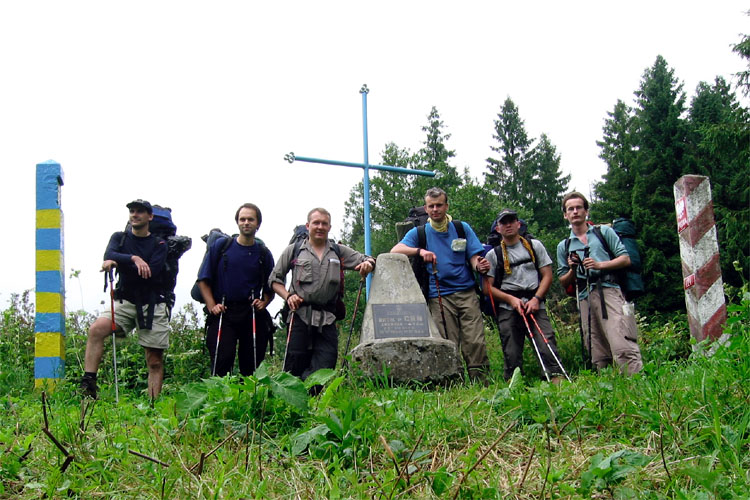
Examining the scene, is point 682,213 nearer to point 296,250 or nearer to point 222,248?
point 296,250

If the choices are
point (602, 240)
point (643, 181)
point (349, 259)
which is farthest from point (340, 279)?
point (643, 181)

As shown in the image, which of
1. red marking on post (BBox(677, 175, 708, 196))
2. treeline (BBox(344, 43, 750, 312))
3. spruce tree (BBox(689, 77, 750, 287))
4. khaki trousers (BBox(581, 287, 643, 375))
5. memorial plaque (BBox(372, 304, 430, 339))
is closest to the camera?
khaki trousers (BBox(581, 287, 643, 375))

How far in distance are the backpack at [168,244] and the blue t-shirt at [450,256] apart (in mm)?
2227

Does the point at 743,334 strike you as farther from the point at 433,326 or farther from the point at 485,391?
the point at 433,326

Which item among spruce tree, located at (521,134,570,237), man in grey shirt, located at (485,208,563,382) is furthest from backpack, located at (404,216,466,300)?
spruce tree, located at (521,134,570,237)

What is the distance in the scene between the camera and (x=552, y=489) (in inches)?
85.9

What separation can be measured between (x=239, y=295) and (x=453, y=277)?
2105mm

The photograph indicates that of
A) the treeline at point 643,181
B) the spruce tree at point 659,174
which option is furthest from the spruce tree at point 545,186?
the spruce tree at point 659,174

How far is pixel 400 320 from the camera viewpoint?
6059 mm

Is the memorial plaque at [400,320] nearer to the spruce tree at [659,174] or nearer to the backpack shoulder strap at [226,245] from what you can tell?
the backpack shoulder strap at [226,245]

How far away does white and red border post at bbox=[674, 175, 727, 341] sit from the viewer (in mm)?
5664

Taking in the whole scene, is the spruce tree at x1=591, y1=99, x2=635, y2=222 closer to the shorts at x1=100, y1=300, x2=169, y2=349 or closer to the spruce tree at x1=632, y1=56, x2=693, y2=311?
the spruce tree at x1=632, y1=56, x2=693, y2=311

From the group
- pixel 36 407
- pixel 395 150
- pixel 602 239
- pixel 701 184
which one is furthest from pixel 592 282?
pixel 395 150

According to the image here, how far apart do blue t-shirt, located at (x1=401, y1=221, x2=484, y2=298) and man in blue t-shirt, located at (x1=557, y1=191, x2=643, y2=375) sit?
886 mm
